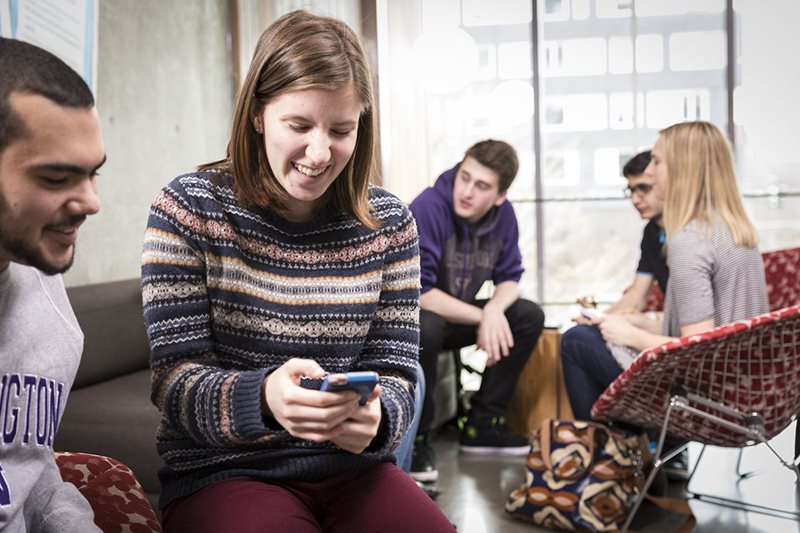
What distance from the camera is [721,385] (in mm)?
2578

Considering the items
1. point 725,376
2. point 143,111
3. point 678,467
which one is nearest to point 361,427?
point 725,376

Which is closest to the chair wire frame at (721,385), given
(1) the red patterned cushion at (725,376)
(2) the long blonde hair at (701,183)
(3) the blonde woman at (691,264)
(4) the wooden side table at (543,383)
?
(1) the red patterned cushion at (725,376)

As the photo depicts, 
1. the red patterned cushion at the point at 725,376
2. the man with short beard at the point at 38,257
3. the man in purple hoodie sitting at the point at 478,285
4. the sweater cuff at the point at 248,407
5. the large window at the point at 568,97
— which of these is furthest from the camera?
the large window at the point at 568,97

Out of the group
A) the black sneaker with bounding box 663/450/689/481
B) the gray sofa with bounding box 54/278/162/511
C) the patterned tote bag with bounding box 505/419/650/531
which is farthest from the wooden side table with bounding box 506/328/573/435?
the gray sofa with bounding box 54/278/162/511

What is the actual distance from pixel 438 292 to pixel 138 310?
121 cm

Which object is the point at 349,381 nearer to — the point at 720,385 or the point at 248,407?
the point at 248,407

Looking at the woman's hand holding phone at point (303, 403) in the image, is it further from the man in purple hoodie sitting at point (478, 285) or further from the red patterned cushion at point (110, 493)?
the man in purple hoodie sitting at point (478, 285)

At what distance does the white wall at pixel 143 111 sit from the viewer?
149 inches

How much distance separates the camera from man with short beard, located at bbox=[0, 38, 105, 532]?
994 millimetres

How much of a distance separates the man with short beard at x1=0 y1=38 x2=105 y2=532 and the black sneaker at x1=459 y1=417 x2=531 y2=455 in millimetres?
2665

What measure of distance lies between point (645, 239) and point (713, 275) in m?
0.81

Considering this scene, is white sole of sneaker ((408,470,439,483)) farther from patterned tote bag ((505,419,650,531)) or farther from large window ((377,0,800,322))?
large window ((377,0,800,322))

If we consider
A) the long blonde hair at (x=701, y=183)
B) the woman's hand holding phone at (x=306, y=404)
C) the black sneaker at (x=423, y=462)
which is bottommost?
the black sneaker at (x=423, y=462)

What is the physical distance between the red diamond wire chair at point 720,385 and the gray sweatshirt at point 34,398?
5.38 feet
